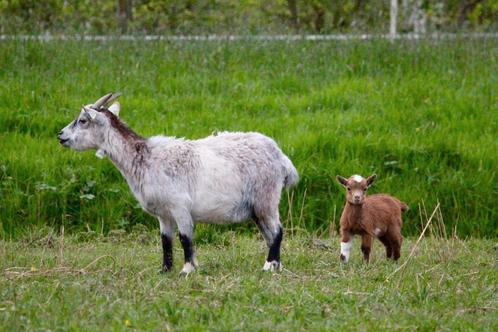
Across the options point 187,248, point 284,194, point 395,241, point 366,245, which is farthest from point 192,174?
point 284,194

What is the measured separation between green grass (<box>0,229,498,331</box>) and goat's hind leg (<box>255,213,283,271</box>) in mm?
189

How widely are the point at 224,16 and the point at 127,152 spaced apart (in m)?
12.6

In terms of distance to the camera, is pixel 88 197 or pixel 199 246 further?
pixel 88 197

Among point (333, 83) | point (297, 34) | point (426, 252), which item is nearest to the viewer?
point (426, 252)

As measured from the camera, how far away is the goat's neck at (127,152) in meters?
9.39

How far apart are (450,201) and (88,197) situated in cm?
437

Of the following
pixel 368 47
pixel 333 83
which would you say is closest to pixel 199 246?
pixel 333 83

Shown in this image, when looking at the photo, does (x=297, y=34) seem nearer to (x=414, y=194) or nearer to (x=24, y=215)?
(x=414, y=194)

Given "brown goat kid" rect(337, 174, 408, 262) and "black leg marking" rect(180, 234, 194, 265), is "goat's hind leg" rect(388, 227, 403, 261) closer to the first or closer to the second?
"brown goat kid" rect(337, 174, 408, 262)

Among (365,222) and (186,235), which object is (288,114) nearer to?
(365,222)

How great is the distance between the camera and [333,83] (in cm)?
1554

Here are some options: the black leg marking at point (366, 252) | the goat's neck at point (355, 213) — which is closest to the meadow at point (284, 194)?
the black leg marking at point (366, 252)

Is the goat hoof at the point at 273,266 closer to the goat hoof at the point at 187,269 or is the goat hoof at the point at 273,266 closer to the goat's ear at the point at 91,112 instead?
the goat hoof at the point at 187,269

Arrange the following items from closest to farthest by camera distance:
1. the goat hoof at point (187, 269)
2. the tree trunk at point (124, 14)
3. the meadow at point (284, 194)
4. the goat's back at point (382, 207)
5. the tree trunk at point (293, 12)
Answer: the meadow at point (284, 194) < the goat hoof at point (187, 269) < the goat's back at point (382, 207) < the tree trunk at point (124, 14) < the tree trunk at point (293, 12)
